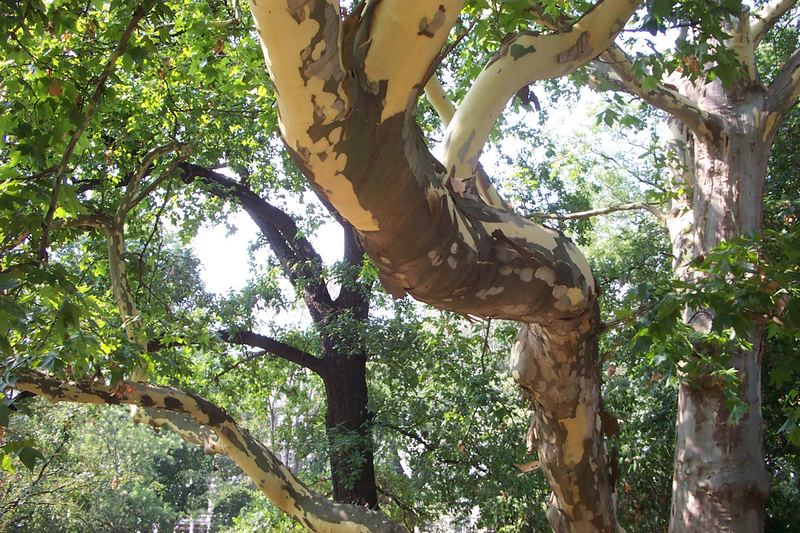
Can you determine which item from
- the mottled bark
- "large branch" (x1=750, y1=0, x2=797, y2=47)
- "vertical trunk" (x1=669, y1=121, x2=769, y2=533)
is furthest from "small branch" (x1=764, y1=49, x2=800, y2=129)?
the mottled bark

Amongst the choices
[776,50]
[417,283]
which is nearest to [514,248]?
[417,283]

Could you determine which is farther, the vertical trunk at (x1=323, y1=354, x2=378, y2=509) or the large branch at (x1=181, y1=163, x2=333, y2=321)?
the large branch at (x1=181, y1=163, x2=333, y2=321)

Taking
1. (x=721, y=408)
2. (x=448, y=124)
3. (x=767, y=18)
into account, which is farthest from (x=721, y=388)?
(x=767, y=18)

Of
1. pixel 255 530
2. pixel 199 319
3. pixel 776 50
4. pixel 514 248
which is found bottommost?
pixel 255 530

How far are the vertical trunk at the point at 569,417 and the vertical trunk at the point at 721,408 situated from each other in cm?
116

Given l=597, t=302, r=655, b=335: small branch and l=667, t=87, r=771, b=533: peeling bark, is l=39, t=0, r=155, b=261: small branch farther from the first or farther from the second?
l=667, t=87, r=771, b=533: peeling bark

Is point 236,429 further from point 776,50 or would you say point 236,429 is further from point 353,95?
point 776,50

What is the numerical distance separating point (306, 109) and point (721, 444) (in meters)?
4.07

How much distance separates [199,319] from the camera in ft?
22.9

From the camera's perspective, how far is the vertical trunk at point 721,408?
15.0ft

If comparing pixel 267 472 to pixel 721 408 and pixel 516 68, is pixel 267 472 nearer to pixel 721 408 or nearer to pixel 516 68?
pixel 721 408

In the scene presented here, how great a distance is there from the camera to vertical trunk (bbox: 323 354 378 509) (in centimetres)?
766

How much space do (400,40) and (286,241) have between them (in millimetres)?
7553

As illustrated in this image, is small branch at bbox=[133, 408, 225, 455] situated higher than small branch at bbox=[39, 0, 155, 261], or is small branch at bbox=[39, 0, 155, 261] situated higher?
small branch at bbox=[39, 0, 155, 261]
